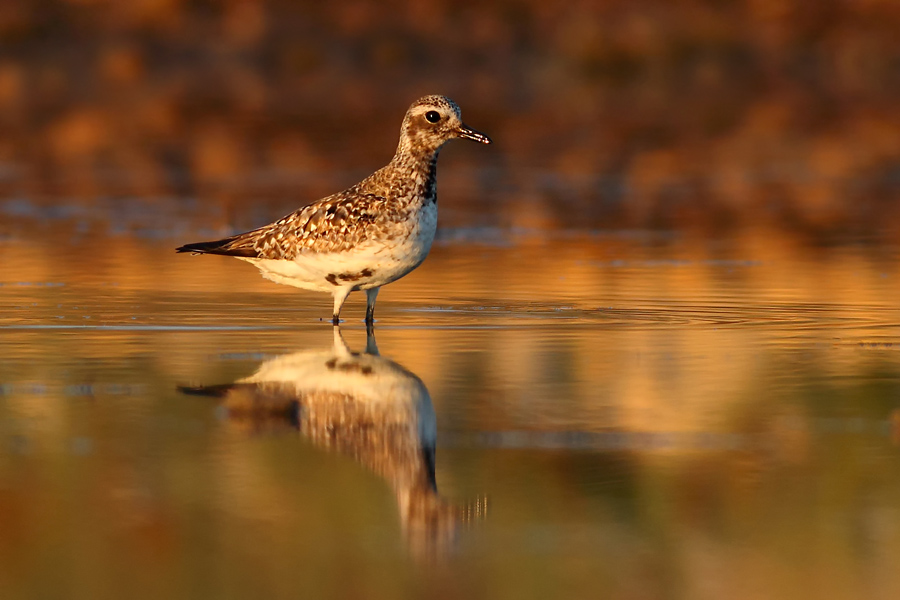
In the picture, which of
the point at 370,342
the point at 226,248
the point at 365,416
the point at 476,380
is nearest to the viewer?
the point at 365,416

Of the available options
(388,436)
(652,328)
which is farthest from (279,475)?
(652,328)

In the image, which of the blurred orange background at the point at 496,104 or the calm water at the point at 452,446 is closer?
the calm water at the point at 452,446

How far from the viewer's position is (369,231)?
11.6 metres

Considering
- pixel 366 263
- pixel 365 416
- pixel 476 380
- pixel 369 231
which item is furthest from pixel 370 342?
pixel 365 416

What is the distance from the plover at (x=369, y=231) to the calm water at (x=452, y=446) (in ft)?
1.19

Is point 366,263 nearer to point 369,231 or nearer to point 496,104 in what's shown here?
point 369,231

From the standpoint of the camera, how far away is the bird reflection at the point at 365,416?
21.8ft

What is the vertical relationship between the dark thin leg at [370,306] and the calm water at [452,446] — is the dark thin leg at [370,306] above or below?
above

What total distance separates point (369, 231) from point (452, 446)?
13.3 feet

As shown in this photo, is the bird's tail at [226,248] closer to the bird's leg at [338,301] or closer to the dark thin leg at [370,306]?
the bird's leg at [338,301]

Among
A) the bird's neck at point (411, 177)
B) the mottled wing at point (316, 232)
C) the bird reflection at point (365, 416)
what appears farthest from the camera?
the bird's neck at point (411, 177)

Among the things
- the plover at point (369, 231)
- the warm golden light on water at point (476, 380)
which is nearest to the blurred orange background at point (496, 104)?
the warm golden light on water at point (476, 380)

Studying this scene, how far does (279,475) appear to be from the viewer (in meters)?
7.14

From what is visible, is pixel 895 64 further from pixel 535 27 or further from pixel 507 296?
pixel 507 296
